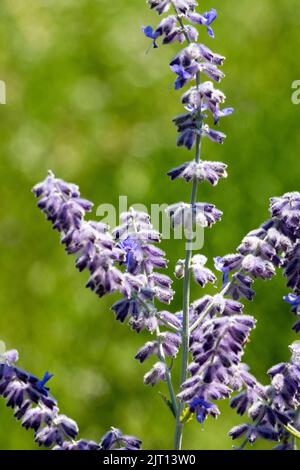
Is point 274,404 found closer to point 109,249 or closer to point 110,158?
point 109,249

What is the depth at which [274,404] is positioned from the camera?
2.28m

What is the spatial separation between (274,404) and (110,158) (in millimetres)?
4475

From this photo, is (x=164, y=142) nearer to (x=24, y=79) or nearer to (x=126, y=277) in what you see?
(x=24, y=79)

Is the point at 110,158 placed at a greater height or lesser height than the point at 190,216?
greater

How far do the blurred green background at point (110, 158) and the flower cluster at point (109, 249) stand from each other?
2.92 metres

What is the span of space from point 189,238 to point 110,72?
202 inches

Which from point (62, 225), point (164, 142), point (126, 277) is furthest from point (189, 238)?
point (164, 142)

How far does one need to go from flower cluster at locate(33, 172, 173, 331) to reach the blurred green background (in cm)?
292

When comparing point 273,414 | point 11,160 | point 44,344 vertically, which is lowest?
point 273,414

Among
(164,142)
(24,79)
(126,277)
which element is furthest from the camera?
(24,79)

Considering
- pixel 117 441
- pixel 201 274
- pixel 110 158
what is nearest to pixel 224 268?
pixel 201 274

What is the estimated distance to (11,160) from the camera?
6.66 m

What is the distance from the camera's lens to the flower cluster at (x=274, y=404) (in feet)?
7.45

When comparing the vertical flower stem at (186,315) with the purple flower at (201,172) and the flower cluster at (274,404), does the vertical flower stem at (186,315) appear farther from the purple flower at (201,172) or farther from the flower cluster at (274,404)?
the flower cluster at (274,404)
